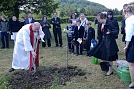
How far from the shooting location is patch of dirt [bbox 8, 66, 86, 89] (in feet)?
16.0

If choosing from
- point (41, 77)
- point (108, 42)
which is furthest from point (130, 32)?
point (41, 77)

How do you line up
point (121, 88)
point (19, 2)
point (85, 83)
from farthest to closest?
point (19, 2) → point (85, 83) → point (121, 88)

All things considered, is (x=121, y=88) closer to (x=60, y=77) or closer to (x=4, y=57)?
(x=60, y=77)

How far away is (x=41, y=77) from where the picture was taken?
5465 mm

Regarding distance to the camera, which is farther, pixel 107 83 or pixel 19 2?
pixel 19 2

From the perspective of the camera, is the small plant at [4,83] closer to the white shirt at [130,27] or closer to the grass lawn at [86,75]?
the grass lawn at [86,75]

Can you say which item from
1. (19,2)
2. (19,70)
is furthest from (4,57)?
(19,2)

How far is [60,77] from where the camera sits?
17.8 feet

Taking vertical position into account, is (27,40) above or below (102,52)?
above

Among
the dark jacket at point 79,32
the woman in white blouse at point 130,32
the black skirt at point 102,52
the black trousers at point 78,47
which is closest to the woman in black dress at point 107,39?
the black skirt at point 102,52

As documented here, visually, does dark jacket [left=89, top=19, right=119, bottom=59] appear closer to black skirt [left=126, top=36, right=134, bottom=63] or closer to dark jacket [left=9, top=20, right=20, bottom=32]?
black skirt [left=126, top=36, right=134, bottom=63]

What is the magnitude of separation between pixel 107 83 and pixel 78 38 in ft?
11.6

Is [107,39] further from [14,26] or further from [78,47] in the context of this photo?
[14,26]

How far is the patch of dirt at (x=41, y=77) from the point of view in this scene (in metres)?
4.89
